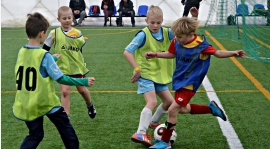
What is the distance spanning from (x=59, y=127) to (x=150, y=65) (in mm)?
1550

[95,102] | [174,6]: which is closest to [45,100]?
[95,102]

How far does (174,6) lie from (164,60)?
18749 mm

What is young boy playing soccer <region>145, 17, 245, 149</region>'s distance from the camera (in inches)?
216

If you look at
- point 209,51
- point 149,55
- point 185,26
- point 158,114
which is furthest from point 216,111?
point 185,26

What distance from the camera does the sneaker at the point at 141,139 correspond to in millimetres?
5715

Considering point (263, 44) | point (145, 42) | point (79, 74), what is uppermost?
point (145, 42)

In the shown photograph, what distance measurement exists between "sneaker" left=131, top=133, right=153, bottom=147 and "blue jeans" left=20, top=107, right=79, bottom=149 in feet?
2.86

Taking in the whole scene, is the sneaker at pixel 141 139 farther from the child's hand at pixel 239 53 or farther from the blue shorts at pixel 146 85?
the child's hand at pixel 239 53

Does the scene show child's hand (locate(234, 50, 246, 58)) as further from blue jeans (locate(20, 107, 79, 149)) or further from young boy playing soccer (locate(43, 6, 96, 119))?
young boy playing soccer (locate(43, 6, 96, 119))

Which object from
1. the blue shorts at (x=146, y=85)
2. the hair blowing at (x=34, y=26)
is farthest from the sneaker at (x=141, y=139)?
the hair blowing at (x=34, y=26)

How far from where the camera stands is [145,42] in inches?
240

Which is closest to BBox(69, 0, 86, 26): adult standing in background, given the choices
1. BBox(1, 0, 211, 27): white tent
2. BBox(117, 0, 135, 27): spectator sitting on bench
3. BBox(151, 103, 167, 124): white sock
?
BBox(1, 0, 211, 27): white tent

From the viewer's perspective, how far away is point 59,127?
4957 millimetres

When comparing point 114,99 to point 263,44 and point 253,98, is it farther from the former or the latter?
point 263,44
